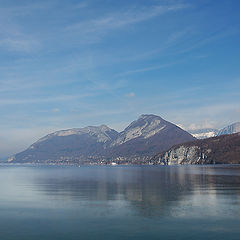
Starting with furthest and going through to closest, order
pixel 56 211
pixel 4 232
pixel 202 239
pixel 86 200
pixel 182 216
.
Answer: pixel 86 200
pixel 56 211
pixel 182 216
pixel 4 232
pixel 202 239

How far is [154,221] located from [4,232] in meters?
19.3

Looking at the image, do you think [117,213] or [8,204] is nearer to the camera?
[117,213]

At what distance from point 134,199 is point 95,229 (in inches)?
1064

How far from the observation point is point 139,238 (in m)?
37.2

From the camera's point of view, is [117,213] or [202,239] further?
[117,213]

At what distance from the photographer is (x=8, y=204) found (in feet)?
205

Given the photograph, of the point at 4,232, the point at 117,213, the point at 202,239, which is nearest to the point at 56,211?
the point at 117,213

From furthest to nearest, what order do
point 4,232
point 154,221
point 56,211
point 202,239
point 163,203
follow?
point 163,203 < point 56,211 < point 154,221 < point 4,232 < point 202,239

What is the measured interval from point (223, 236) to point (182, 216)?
1095cm

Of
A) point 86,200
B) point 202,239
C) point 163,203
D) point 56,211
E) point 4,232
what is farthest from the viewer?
point 86,200

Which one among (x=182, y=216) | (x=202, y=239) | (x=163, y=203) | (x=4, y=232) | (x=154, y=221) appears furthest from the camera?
(x=163, y=203)

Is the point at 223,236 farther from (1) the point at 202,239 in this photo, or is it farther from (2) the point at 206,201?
(2) the point at 206,201

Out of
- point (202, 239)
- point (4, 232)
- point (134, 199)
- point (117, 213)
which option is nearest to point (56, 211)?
point (117, 213)

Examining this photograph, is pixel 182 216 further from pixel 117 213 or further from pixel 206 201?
pixel 206 201
